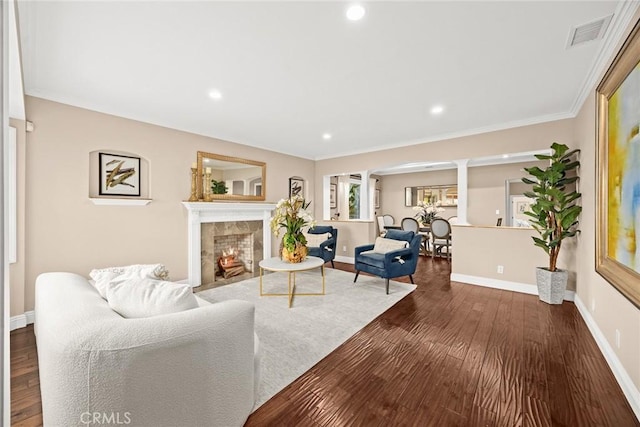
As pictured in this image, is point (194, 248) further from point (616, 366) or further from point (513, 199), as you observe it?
point (513, 199)

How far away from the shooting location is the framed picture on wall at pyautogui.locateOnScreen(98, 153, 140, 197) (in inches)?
130

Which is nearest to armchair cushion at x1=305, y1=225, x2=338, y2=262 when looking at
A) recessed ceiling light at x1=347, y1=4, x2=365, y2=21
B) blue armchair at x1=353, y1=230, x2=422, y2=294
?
blue armchair at x1=353, y1=230, x2=422, y2=294

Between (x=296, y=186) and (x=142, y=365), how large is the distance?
5182 millimetres

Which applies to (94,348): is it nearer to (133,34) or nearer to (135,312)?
(135,312)

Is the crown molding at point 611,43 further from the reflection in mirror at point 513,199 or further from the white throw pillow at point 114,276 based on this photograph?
the reflection in mirror at point 513,199

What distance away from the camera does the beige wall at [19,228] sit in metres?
2.67

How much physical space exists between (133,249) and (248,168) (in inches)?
91.4

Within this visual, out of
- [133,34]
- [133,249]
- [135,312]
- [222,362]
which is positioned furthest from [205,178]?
[222,362]

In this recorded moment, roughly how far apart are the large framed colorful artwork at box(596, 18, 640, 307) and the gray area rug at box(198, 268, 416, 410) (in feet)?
6.65

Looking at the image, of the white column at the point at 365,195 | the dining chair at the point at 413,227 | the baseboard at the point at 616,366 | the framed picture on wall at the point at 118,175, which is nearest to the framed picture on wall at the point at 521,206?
the dining chair at the point at 413,227

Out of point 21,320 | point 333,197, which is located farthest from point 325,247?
point 21,320

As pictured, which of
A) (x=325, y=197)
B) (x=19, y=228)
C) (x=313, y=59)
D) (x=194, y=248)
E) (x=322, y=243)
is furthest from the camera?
(x=325, y=197)

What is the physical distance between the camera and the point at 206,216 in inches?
169

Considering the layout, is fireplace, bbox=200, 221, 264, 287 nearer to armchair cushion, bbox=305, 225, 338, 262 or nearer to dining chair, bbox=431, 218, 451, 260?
armchair cushion, bbox=305, 225, 338, 262
